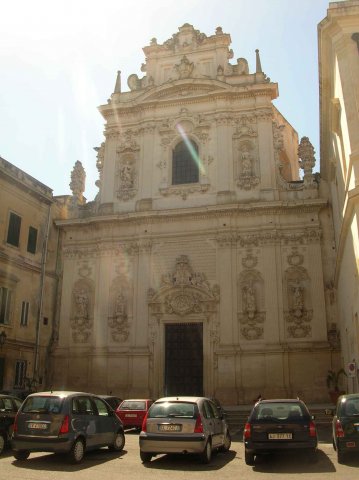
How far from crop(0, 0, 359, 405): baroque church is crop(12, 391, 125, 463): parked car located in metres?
12.8

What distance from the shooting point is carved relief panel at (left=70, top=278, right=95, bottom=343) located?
2619cm

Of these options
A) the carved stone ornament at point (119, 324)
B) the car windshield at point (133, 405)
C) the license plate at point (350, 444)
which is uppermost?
the carved stone ornament at point (119, 324)

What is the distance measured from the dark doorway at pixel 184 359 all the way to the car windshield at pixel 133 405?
6961 mm

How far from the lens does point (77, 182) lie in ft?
96.8

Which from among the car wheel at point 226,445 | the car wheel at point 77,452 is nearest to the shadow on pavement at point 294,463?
the car wheel at point 226,445

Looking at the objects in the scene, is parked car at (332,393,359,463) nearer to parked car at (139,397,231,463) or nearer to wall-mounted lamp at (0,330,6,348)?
parked car at (139,397,231,463)

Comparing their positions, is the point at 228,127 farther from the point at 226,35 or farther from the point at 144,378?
the point at 144,378

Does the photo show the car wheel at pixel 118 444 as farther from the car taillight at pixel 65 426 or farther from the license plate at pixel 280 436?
the license plate at pixel 280 436

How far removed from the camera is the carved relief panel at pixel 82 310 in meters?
26.2

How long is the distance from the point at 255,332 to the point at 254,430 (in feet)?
45.3

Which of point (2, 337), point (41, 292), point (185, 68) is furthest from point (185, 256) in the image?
point (185, 68)

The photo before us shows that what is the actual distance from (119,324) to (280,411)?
15.9 meters

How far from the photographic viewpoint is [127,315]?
84.3ft

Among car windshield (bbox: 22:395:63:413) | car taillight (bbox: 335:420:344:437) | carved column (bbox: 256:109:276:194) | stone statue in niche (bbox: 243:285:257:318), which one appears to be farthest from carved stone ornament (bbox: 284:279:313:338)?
car windshield (bbox: 22:395:63:413)
